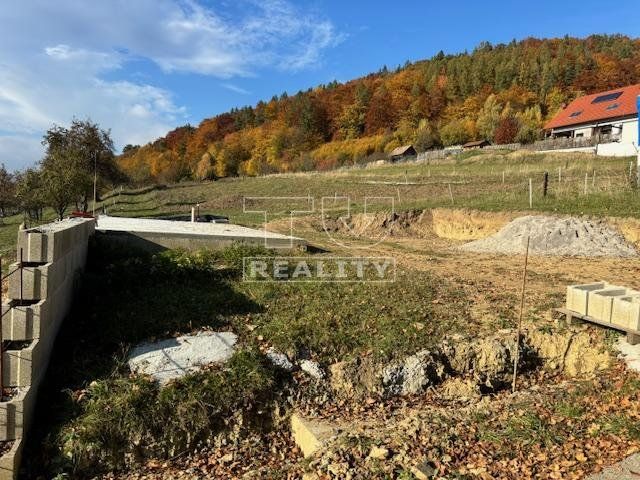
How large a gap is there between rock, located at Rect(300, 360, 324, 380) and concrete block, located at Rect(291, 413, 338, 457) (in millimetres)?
592

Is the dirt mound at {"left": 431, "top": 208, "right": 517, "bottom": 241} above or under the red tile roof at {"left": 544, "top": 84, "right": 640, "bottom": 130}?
under

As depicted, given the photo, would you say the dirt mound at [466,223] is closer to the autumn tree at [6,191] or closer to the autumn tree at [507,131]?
the autumn tree at [6,191]

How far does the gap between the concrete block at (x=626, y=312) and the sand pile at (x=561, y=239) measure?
22.7 ft

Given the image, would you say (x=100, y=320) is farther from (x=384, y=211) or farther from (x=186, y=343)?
(x=384, y=211)

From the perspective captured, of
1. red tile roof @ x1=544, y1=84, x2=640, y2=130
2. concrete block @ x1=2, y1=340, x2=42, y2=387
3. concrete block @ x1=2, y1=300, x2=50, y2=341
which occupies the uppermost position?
red tile roof @ x1=544, y1=84, x2=640, y2=130

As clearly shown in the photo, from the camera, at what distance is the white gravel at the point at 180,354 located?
5.44 m

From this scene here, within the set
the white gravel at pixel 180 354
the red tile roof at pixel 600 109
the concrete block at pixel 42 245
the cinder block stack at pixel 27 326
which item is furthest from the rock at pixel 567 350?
the red tile roof at pixel 600 109

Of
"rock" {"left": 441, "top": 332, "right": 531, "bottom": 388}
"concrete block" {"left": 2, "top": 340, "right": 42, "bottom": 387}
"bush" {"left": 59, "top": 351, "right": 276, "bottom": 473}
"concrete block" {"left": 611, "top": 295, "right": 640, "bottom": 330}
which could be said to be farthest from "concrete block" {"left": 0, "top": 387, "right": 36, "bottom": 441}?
"concrete block" {"left": 611, "top": 295, "right": 640, "bottom": 330}

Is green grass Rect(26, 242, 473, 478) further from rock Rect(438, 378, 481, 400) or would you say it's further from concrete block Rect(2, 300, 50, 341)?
concrete block Rect(2, 300, 50, 341)

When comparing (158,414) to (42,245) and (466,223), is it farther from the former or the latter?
(466,223)

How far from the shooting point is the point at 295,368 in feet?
19.3

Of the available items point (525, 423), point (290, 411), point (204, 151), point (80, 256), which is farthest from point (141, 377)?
point (204, 151)

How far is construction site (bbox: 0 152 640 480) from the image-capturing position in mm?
4441

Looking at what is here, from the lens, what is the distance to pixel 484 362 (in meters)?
6.40
